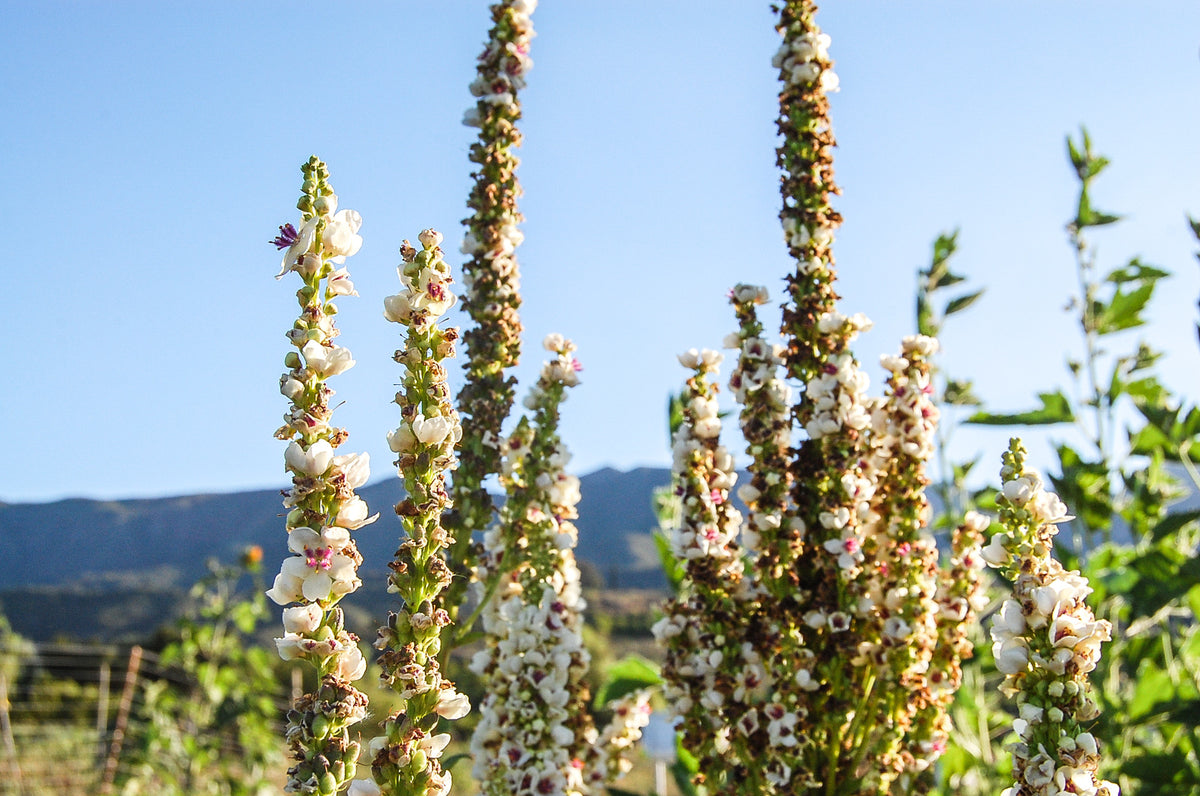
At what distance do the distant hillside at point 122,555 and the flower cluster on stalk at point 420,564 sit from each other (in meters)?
25.1

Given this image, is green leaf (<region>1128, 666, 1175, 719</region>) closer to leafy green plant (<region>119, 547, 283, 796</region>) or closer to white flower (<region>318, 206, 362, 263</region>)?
white flower (<region>318, 206, 362, 263</region>)

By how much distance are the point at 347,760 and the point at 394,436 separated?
376 mm

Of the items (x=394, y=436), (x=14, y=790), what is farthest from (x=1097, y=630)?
(x=14, y=790)

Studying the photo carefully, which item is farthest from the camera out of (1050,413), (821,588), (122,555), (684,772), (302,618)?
(122,555)

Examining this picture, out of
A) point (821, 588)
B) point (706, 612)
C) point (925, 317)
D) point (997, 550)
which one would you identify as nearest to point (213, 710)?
point (925, 317)

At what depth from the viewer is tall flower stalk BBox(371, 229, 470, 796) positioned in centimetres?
109

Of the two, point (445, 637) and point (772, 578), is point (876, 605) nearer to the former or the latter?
point (772, 578)

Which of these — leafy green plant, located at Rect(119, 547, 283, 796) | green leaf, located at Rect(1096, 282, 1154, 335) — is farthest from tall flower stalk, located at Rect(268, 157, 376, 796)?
leafy green plant, located at Rect(119, 547, 283, 796)

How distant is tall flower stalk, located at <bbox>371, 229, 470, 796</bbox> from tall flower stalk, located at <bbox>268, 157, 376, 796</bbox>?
65 mm

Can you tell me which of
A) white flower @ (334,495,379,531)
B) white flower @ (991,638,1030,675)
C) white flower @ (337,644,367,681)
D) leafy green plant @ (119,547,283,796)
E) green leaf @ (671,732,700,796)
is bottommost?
leafy green plant @ (119,547,283,796)

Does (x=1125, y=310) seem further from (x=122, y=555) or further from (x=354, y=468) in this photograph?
(x=122, y=555)

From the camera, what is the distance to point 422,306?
119cm

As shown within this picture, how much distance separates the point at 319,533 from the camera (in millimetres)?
1064

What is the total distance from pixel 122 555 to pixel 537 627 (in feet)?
143
